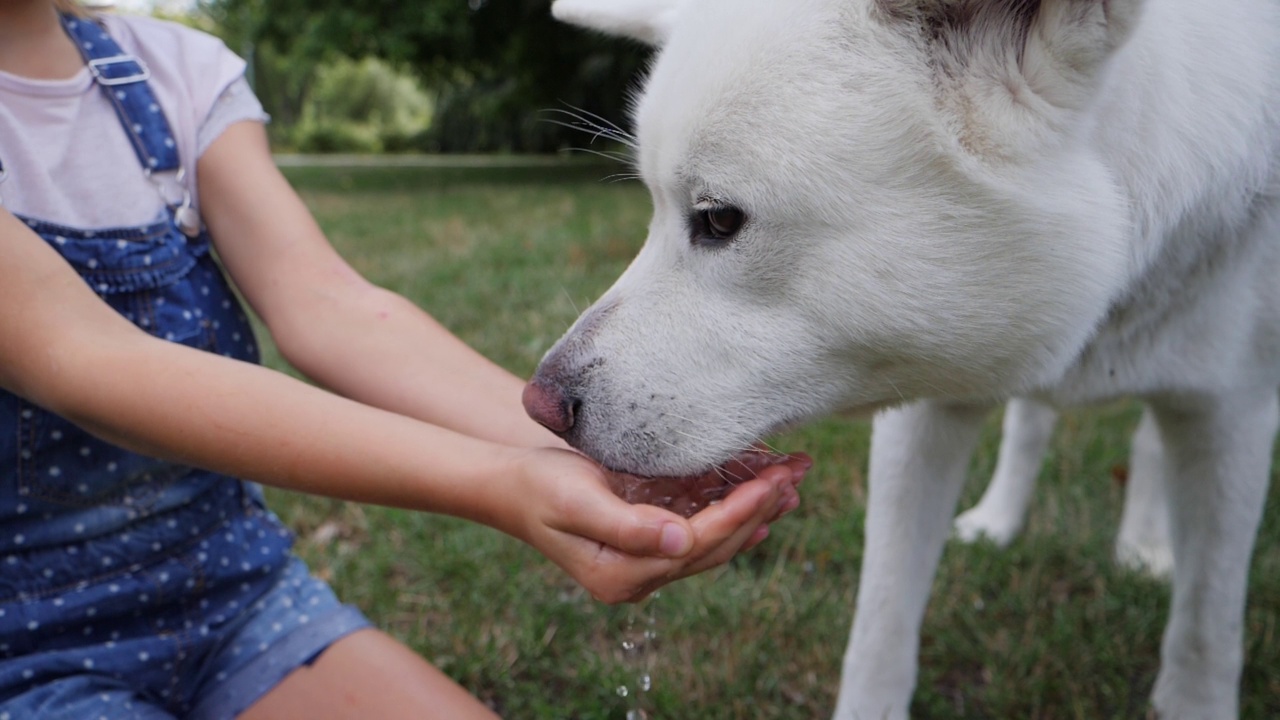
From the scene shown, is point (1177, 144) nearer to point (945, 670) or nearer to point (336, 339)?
point (945, 670)

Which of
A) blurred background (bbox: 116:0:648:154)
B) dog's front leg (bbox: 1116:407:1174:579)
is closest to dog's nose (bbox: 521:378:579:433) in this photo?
dog's front leg (bbox: 1116:407:1174:579)

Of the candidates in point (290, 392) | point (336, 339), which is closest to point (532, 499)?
point (290, 392)

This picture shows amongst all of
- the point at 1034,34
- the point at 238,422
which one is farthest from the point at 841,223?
the point at 238,422

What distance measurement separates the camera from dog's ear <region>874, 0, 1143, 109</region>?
1.42 metres

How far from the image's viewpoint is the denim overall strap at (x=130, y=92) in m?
1.92

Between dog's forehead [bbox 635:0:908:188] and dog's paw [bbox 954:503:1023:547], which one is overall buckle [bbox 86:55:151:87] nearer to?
dog's forehead [bbox 635:0:908:188]

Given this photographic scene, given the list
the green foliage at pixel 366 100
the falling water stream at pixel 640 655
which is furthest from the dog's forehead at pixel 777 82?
the green foliage at pixel 366 100

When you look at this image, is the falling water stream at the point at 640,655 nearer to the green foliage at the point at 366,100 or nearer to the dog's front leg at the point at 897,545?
the dog's front leg at the point at 897,545

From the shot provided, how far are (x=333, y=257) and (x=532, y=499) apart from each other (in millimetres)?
913

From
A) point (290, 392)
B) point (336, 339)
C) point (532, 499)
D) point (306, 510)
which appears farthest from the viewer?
point (306, 510)

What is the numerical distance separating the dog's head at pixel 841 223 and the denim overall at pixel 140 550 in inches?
29.5

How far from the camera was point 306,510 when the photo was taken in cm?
308

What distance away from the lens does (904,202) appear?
60.5 inches

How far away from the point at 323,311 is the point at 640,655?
104cm
